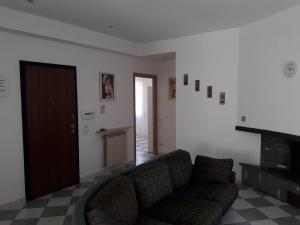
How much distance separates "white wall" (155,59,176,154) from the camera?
5.79m

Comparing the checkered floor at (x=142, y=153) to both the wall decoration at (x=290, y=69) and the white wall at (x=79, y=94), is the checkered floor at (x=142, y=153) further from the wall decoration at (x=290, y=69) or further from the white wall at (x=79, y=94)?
the wall decoration at (x=290, y=69)

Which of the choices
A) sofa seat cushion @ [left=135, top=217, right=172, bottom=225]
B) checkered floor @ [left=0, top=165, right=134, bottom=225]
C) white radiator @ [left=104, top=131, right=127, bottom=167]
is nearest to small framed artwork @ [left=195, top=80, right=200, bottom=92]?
white radiator @ [left=104, top=131, right=127, bottom=167]

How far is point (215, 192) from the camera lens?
279cm

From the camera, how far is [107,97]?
4.77 meters

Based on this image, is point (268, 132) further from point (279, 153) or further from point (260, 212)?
point (260, 212)

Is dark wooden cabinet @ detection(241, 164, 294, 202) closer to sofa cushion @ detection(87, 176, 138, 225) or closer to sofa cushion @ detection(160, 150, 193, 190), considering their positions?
sofa cushion @ detection(160, 150, 193, 190)

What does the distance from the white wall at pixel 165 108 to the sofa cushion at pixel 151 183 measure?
3.04 meters

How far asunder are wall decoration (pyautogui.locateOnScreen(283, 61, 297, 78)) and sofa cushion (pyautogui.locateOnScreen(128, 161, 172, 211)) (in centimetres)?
198

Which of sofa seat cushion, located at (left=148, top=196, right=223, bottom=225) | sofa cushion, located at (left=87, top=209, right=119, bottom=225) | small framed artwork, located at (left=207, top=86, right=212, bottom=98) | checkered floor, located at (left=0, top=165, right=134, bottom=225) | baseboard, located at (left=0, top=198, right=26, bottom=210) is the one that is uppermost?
small framed artwork, located at (left=207, top=86, right=212, bottom=98)

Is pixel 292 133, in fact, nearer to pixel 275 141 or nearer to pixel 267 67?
pixel 275 141

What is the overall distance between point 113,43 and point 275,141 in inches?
130

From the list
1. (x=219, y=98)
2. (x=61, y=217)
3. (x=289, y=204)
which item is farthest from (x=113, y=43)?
(x=289, y=204)

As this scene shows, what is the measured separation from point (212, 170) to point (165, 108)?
2.88m

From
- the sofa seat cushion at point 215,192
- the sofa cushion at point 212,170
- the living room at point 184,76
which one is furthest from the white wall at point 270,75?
the sofa seat cushion at point 215,192
